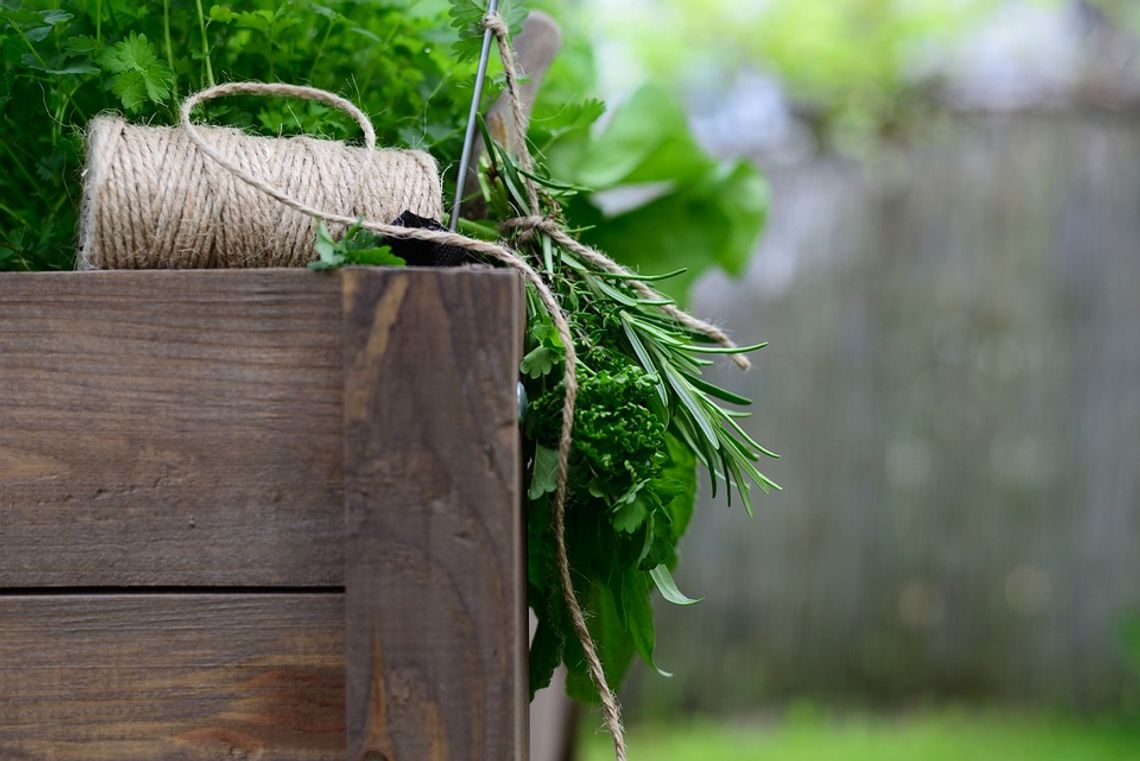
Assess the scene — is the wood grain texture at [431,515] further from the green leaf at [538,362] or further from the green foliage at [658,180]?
the green foliage at [658,180]

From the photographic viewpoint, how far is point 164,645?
1.73 ft

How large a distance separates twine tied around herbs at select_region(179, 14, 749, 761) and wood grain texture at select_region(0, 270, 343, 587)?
66mm

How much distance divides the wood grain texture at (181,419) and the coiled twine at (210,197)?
5 centimetres

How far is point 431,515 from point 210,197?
0.74 ft

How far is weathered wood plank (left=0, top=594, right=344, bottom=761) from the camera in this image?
522 mm

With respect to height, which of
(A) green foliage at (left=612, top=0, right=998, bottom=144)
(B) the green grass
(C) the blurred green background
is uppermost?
(A) green foliage at (left=612, top=0, right=998, bottom=144)

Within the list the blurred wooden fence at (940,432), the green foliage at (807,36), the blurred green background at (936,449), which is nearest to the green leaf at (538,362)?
the blurred green background at (936,449)

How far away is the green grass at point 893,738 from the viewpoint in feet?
11.0

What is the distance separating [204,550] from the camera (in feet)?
1.72

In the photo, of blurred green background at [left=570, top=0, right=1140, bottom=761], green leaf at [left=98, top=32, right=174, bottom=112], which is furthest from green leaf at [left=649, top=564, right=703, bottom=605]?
blurred green background at [left=570, top=0, right=1140, bottom=761]

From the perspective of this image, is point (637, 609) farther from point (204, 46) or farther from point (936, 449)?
point (936, 449)

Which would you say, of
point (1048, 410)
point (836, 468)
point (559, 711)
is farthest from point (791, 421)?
point (559, 711)

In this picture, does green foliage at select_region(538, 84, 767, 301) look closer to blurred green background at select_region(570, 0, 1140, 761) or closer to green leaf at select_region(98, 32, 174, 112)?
green leaf at select_region(98, 32, 174, 112)

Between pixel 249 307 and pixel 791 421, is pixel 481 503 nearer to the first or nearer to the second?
pixel 249 307
